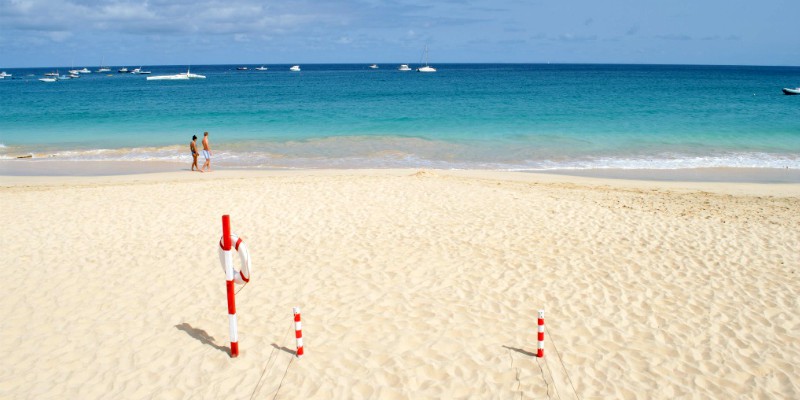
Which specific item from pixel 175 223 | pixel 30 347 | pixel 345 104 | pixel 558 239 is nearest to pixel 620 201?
pixel 558 239

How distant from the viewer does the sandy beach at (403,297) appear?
6.31 meters

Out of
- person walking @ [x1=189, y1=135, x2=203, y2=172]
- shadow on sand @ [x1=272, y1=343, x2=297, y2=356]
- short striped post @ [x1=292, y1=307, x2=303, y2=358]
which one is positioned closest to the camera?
short striped post @ [x1=292, y1=307, x2=303, y2=358]

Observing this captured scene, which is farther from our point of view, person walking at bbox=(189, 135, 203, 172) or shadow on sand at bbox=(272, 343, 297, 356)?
person walking at bbox=(189, 135, 203, 172)

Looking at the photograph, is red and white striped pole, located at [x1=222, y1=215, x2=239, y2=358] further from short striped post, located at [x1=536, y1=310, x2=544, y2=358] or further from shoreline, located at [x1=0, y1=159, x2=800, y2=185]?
shoreline, located at [x1=0, y1=159, x2=800, y2=185]

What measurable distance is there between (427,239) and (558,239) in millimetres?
2584

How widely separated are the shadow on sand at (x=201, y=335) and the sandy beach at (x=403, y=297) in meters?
0.03

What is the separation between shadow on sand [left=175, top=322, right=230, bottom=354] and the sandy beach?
3 centimetres

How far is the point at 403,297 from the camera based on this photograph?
8.41 m

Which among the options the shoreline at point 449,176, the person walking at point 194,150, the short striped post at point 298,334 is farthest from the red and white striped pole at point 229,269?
the person walking at point 194,150

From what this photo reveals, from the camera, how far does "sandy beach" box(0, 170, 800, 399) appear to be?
20.7 ft

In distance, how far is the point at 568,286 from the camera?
8805mm

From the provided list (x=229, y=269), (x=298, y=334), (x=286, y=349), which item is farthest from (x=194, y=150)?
(x=298, y=334)

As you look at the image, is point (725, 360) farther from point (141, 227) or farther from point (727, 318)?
point (141, 227)

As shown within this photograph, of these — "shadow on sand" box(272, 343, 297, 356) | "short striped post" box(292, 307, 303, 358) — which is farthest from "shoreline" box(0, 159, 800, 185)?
"short striped post" box(292, 307, 303, 358)
